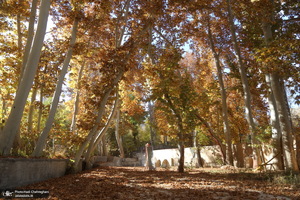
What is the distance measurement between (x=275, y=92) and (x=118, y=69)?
575 cm

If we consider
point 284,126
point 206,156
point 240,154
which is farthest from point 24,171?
point 206,156

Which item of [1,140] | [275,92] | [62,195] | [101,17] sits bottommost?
[62,195]

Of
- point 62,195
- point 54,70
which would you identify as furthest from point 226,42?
point 62,195

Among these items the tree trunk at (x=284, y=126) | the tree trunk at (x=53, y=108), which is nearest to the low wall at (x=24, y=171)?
the tree trunk at (x=53, y=108)

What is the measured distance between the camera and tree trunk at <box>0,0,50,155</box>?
15.7 ft

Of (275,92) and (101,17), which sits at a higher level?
(101,17)

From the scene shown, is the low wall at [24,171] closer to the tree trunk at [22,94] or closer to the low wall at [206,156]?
the tree trunk at [22,94]

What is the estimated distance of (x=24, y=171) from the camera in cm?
453

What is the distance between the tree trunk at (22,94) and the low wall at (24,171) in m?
0.60

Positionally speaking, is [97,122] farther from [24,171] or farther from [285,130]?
[285,130]

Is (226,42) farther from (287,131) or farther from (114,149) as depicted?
(114,149)

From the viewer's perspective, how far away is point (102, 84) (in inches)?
297

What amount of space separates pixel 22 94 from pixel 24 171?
1.75 meters

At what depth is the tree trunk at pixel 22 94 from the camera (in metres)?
4.79
